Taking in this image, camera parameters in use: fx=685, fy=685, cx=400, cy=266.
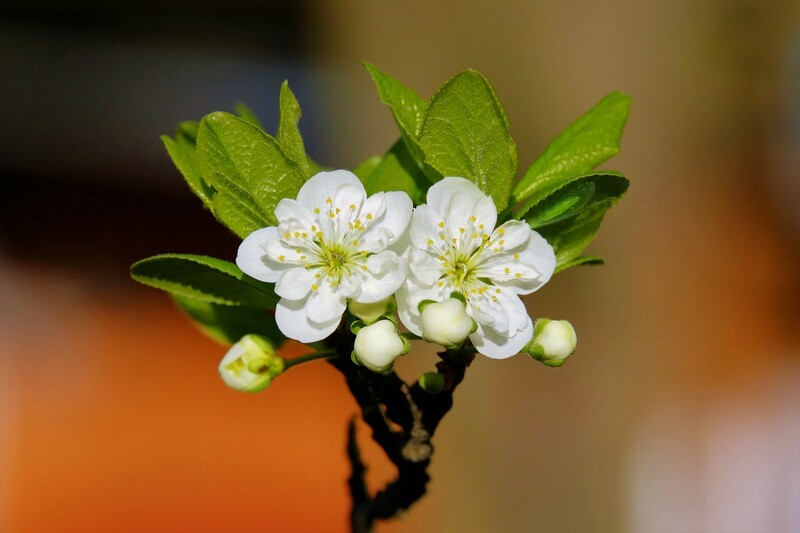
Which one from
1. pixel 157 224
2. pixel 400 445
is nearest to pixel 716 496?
pixel 400 445

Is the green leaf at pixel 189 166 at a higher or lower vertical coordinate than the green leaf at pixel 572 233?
higher

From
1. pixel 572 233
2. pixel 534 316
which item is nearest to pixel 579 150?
pixel 572 233

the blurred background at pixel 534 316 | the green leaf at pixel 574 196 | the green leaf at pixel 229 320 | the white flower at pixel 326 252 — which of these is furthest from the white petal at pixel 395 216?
the blurred background at pixel 534 316

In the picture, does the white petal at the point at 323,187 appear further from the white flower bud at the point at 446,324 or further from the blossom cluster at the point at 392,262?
the white flower bud at the point at 446,324

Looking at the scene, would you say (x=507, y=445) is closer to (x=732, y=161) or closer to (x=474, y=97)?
(x=732, y=161)

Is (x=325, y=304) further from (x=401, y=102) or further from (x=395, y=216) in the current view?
(x=401, y=102)

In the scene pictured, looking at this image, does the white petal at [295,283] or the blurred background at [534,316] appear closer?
the white petal at [295,283]
